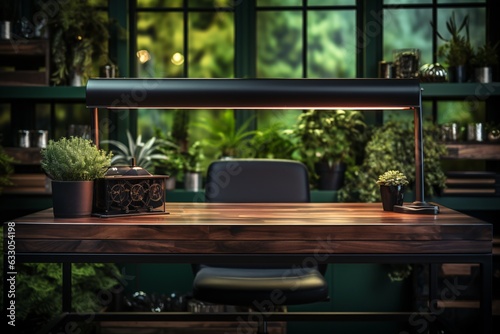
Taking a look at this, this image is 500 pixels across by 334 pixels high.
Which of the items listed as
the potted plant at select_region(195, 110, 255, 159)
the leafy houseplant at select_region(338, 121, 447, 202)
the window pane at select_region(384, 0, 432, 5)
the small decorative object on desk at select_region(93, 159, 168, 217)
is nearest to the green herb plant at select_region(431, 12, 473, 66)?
the window pane at select_region(384, 0, 432, 5)

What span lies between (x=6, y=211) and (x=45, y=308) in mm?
1125

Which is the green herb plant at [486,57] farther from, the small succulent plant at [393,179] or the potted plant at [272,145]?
the small succulent plant at [393,179]

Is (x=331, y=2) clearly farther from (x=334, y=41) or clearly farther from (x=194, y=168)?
(x=194, y=168)

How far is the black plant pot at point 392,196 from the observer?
8.04 feet

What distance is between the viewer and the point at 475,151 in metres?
4.39

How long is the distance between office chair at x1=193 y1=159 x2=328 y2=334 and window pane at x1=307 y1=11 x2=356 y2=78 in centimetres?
185

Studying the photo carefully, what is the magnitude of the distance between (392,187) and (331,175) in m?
2.06

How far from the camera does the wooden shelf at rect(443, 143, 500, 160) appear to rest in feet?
14.4

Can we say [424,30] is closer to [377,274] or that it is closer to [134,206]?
[377,274]

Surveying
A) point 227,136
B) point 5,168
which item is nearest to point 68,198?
point 5,168

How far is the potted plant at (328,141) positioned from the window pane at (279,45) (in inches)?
20.4

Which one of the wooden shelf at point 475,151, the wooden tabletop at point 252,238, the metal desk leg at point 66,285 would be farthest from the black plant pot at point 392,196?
the wooden shelf at point 475,151

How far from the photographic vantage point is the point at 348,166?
456cm

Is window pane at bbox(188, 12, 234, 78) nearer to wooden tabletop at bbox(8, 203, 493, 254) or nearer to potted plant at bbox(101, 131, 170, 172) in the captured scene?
potted plant at bbox(101, 131, 170, 172)
